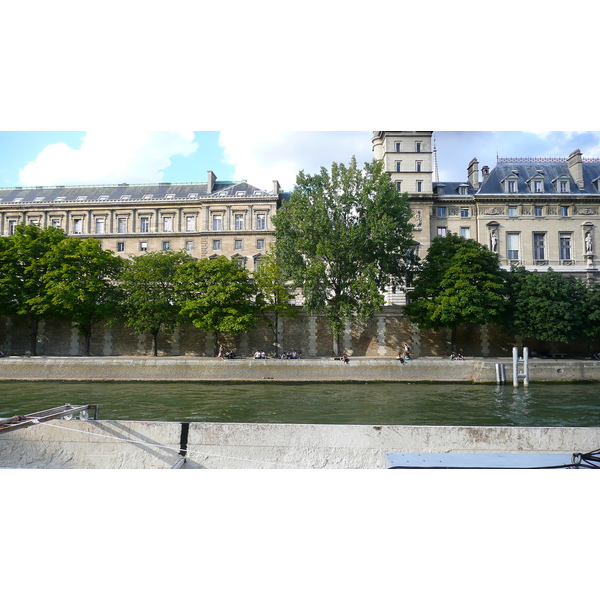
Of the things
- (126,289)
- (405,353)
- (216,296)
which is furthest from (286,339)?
(126,289)

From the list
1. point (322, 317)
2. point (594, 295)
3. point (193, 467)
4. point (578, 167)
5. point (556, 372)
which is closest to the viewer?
point (193, 467)

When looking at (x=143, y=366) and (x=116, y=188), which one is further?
(x=116, y=188)

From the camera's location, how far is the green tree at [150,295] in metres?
21.2

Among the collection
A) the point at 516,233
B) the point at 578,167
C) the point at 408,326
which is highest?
the point at 578,167

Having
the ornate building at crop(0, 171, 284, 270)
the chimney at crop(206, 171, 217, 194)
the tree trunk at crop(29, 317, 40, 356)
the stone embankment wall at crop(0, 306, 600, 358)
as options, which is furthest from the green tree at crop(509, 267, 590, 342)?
the chimney at crop(206, 171, 217, 194)

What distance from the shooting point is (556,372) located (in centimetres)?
1748

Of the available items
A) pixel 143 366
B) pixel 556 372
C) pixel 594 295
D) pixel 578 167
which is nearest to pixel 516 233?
pixel 578 167

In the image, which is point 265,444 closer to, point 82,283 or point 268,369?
point 268,369

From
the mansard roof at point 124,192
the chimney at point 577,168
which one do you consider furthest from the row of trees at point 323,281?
the mansard roof at point 124,192

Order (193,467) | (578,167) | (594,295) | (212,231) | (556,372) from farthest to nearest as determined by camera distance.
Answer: (212,231) < (578,167) < (594,295) < (556,372) < (193,467)

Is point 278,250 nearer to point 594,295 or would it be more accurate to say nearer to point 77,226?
point 594,295

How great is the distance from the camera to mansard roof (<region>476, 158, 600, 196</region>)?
28844 millimetres

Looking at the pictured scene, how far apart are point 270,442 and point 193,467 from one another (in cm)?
93

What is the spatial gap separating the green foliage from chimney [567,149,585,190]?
39.0 feet
